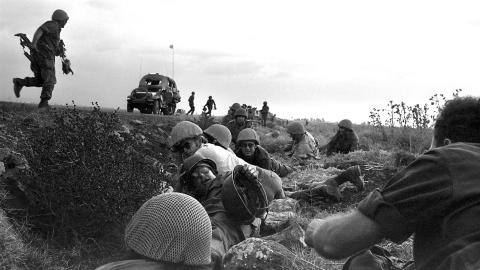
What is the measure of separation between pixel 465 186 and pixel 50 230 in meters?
4.23

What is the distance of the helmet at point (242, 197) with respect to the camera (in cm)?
446

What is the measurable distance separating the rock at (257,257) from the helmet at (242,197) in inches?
26.1

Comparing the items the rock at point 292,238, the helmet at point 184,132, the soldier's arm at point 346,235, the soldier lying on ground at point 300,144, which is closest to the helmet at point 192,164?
the rock at point 292,238

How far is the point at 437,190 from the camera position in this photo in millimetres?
2154

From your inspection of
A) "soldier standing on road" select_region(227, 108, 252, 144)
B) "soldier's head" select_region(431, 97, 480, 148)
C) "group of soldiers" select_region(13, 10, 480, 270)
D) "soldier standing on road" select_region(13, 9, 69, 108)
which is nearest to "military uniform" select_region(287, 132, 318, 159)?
"soldier standing on road" select_region(227, 108, 252, 144)

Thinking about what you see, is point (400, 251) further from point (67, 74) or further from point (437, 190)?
point (67, 74)

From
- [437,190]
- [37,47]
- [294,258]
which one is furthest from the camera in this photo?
[37,47]

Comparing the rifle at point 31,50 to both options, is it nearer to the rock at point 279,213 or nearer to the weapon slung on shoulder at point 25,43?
the weapon slung on shoulder at point 25,43

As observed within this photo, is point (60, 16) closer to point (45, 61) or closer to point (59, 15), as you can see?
point (59, 15)

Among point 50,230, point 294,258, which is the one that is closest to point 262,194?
point 294,258

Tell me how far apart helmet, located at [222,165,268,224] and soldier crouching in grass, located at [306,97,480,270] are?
2.04 meters

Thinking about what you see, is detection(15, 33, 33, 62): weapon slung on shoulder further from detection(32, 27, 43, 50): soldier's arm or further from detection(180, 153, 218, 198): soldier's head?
detection(180, 153, 218, 198): soldier's head

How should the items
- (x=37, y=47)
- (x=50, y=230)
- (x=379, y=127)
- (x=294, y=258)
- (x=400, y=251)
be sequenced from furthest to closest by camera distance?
(x=379, y=127) < (x=37, y=47) < (x=50, y=230) < (x=400, y=251) < (x=294, y=258)

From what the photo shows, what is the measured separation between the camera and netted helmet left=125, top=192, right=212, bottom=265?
8.87 ft
